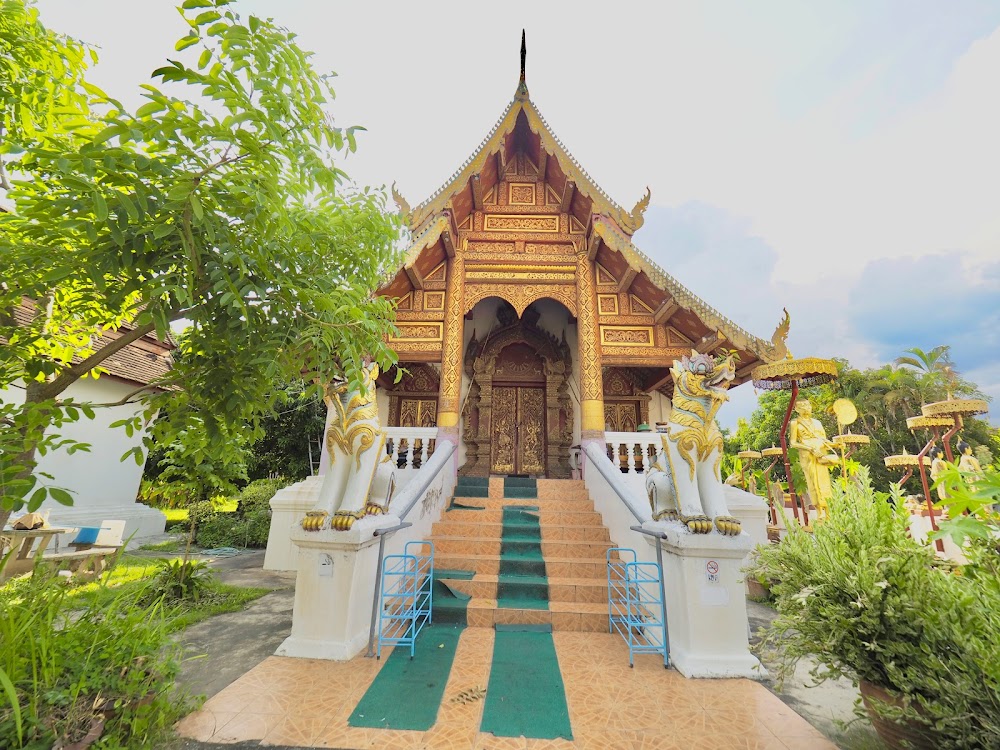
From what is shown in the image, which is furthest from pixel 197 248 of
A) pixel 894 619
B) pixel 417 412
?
pixel 417 412

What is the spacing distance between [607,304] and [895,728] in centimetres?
584

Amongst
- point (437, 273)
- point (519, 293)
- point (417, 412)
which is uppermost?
point (437, 273)

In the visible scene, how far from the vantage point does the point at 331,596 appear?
10.6 feet

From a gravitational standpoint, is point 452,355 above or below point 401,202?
below

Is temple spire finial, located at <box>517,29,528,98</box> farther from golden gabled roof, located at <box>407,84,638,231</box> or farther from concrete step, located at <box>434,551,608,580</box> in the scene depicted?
concrete step, located at <box>434,551,608,580</box>

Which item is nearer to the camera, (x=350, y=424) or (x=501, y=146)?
(x=350, y=424)

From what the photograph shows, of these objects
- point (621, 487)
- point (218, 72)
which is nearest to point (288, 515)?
point (621, 487)

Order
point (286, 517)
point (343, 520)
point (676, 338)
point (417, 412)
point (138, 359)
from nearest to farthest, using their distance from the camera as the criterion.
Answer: point (343, 520) → point (286, 517) → point (676, 338) → point (417, 412) → point (138, 359)

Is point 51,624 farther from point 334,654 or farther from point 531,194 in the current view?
point 531,194

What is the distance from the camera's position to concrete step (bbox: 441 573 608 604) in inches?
160

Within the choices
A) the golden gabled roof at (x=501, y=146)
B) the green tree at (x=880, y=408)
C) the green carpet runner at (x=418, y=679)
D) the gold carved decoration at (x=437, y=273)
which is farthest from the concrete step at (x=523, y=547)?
the green tree at (x=880, y=408)

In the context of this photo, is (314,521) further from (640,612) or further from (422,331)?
(422,331)

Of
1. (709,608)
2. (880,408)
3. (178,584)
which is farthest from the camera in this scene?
(880,408)

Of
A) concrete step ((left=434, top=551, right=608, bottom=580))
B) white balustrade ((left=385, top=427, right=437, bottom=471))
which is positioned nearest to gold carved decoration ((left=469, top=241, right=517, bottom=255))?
white balustrade ((left=385, top=427, right=437, bottom=471))
